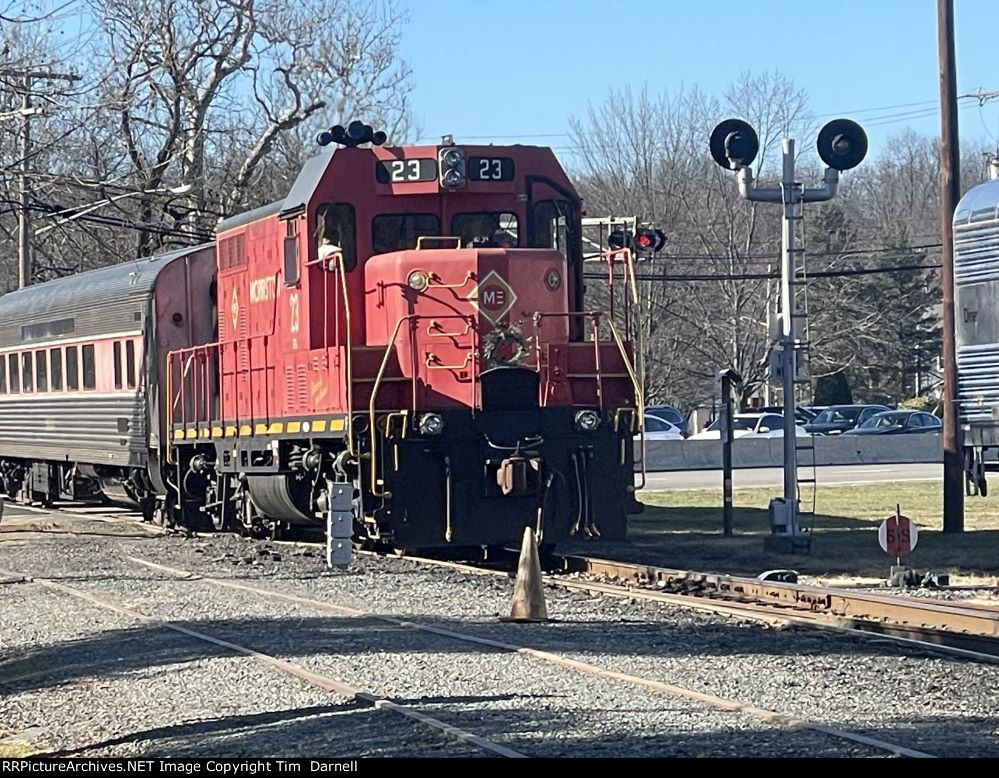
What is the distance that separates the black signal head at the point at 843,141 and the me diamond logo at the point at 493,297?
5.14m

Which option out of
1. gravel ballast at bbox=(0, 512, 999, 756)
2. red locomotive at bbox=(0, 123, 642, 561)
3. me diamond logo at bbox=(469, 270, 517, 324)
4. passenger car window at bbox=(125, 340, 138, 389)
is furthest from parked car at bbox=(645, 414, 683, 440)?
gravel ballast at bbox=(0, 512, 999, 756)

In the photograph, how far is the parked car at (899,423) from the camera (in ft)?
157

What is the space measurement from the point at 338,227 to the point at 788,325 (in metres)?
5.25

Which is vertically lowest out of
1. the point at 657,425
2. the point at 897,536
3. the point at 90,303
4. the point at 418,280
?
the point at 897,536

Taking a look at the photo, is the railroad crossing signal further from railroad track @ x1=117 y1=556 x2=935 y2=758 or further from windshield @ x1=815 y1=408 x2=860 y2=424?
windshield @ x1=815 y1=408 x2=860 y2=424

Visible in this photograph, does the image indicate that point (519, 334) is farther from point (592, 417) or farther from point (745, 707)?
point (745, 707)

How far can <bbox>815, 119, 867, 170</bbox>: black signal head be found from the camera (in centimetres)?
1808

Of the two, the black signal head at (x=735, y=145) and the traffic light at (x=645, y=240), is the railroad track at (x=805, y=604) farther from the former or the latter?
the black signal head at (x=735, y=145)

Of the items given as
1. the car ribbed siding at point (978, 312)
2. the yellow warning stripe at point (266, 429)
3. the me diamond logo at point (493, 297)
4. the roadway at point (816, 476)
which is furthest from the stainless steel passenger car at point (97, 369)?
the roadway at point (816, 476)

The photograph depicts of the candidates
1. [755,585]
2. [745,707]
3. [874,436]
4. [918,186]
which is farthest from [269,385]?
[918,186]

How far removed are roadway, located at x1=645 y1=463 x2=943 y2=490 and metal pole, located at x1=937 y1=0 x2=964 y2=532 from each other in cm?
1094

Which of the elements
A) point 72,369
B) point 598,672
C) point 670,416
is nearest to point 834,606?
point 598,672

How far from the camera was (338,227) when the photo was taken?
15398 millimetres

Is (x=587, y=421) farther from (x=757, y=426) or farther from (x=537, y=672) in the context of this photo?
(x=757, y=426)
